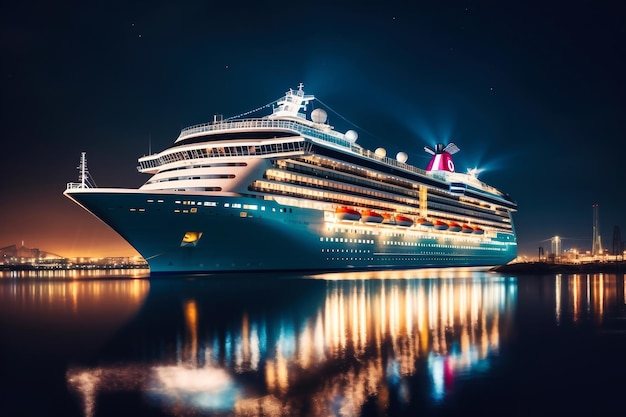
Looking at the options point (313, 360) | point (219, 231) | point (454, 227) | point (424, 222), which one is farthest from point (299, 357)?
point (454, 227)

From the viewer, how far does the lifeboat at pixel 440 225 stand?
86238mm

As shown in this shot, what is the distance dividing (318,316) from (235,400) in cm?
1311

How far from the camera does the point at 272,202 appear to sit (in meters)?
52.3

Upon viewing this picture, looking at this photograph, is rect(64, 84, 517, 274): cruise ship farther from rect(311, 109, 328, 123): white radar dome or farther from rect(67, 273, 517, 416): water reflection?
rect(67, 273, 517, 416): water reflection

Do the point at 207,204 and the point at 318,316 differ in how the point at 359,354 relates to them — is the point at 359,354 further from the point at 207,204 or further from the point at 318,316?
the point at 207,204

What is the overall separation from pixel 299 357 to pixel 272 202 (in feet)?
124

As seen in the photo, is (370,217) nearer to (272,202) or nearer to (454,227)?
(272,202)

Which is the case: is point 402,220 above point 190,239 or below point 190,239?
above

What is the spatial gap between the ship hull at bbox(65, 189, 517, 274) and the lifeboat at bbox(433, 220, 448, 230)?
90.7 feet

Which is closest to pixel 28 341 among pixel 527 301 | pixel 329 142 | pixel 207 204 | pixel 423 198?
pixel 527 301

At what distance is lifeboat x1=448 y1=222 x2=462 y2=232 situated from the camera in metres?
91.0

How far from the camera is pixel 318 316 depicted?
23.7 m

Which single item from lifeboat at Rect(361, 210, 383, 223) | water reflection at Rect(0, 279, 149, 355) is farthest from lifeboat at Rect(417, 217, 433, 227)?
Result: water reflection at Rect(0, 279, 149, 355)

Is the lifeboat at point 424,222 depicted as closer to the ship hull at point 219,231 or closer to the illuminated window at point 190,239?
the ship hull at point 219,231
